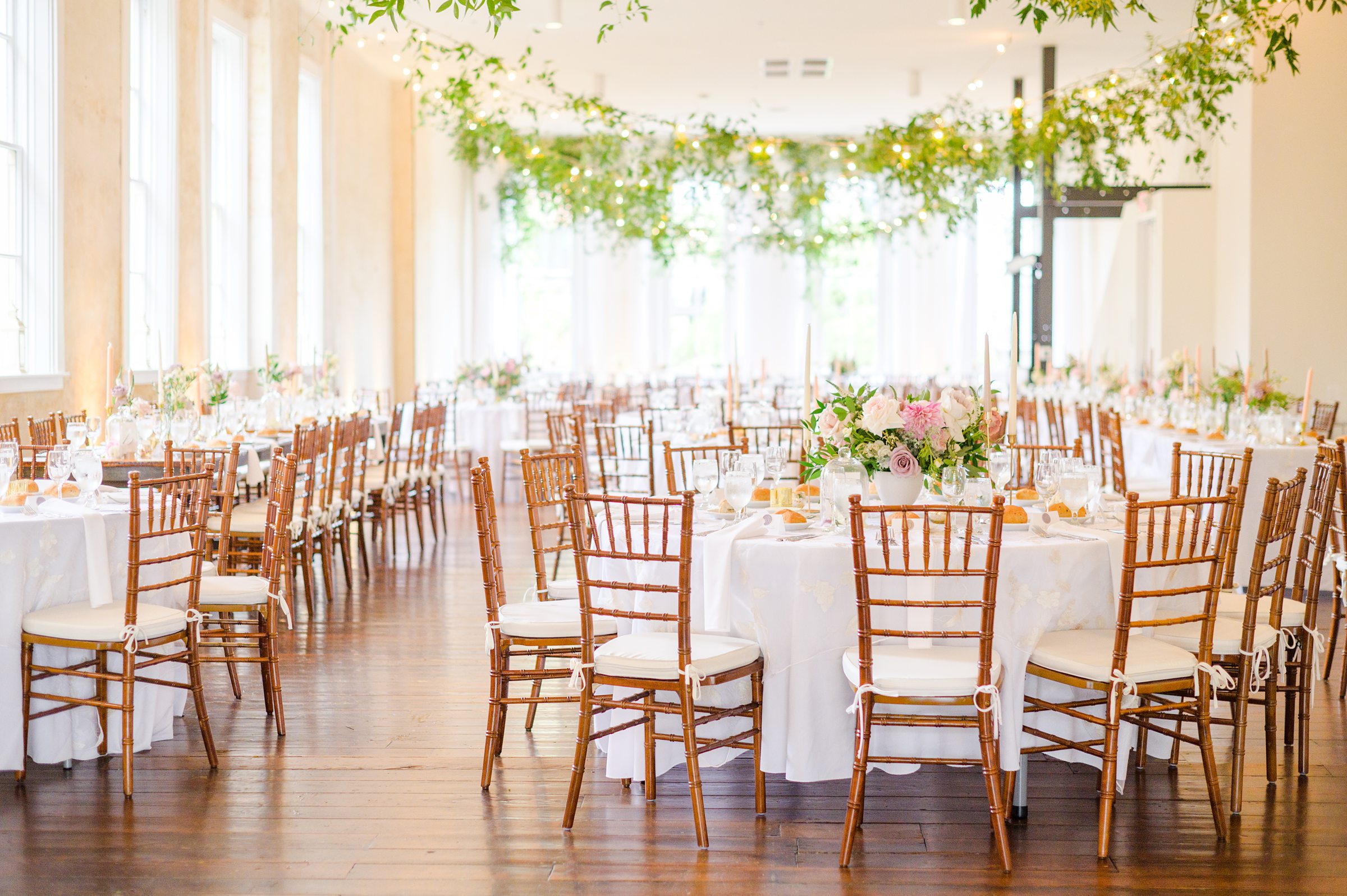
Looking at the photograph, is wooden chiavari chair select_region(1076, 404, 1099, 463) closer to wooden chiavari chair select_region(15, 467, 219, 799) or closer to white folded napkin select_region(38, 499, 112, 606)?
wooden chiavari chair select_region(15, 467, 219, 799)

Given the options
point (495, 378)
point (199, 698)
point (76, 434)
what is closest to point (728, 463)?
point (199, 698)

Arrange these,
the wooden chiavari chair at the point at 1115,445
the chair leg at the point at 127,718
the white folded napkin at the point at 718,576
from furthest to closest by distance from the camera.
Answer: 1. the wooden chiavari chair at the point at 1115,445
2. the chair leg at the point at 127,718
3. the white folded napkin at the point at 718,576

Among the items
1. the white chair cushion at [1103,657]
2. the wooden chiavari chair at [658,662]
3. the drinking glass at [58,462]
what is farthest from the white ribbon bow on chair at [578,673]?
the drinking glass at [58,462]

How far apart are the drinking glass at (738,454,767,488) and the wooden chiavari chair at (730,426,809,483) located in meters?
1.00

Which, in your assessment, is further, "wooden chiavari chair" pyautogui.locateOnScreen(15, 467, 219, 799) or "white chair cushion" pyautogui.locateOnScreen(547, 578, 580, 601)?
"white chair cushion" pyautogui.locateOnScreen(547, 578, 580, 601)

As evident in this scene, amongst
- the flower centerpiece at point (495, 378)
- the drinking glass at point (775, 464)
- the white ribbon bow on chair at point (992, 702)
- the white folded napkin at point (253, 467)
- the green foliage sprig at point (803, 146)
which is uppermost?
the green foliage sprig at point (803, 146)

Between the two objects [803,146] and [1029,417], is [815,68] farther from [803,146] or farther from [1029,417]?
[1029,417]

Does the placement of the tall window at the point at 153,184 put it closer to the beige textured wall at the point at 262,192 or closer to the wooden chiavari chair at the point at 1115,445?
the beige textured wall at the point at 262,192

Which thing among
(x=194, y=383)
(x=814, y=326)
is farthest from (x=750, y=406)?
(x=814, y=326)

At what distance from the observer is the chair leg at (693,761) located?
3.53 m

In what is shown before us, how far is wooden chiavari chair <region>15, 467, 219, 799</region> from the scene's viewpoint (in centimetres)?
397

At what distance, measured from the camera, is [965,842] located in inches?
142

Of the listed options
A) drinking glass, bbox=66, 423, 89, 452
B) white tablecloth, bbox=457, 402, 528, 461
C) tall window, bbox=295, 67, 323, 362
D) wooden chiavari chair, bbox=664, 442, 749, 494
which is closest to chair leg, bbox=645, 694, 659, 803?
wooden chiavari chair, bbox=664, 442, 749, 494

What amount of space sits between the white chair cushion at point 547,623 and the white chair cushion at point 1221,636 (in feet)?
5.75
